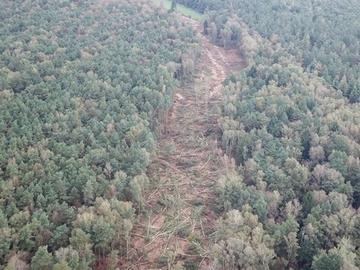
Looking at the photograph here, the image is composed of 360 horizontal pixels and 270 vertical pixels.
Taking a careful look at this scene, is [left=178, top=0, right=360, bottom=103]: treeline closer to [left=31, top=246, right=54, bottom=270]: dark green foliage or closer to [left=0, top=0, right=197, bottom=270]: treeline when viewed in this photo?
[left=0, top=0, right=197, bottom=270]: treeline

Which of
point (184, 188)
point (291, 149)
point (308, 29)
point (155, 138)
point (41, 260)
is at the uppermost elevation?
point (308, 29)

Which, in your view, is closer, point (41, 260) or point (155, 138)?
point (41, 260)

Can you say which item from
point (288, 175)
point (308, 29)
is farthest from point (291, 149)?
point (308, 29)

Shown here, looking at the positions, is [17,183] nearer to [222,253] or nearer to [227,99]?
[222,253]

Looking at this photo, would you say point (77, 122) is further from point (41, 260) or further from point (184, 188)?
point (41, 260)

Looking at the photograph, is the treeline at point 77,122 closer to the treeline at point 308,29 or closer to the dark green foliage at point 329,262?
the treeline at point 308,29

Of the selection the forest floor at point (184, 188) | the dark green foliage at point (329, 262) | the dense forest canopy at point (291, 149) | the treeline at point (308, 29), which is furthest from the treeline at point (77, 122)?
the dark green foliage at point (329, 262)

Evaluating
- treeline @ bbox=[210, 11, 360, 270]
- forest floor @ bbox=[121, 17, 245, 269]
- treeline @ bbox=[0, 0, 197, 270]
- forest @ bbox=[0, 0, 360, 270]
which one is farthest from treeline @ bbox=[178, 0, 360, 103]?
forest floor @ bbox=[121, 17, 245, 269]
